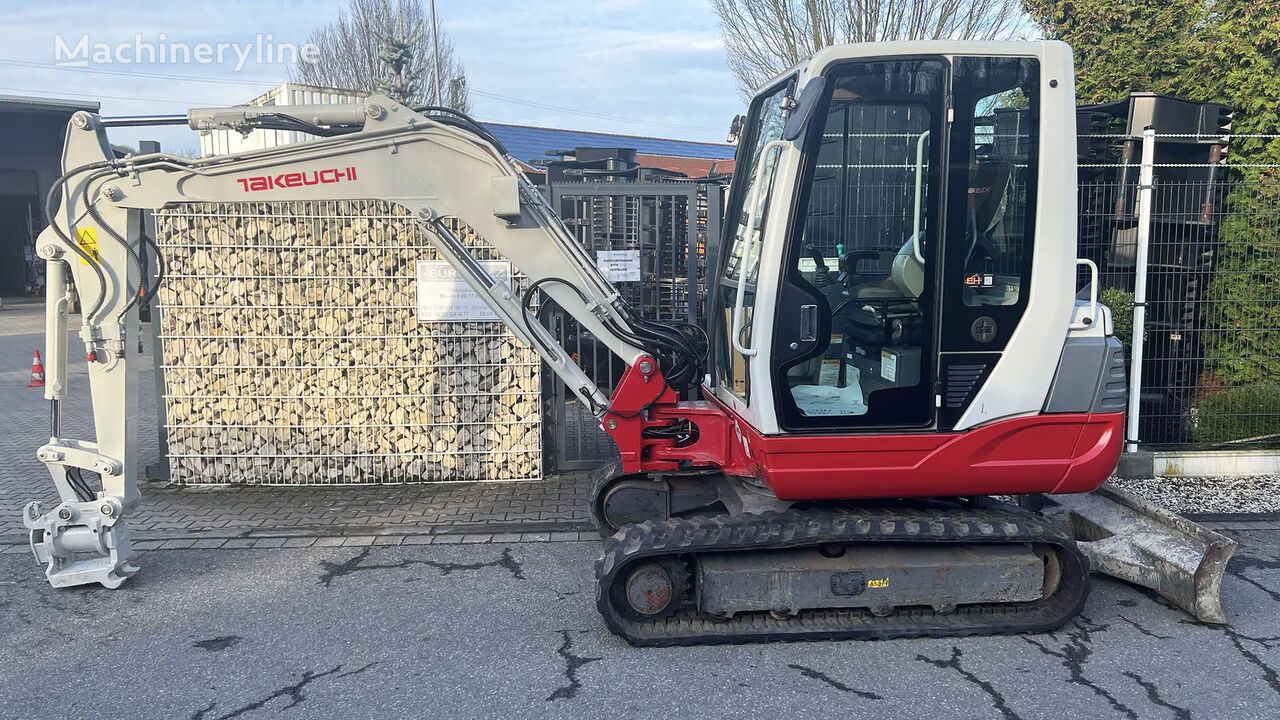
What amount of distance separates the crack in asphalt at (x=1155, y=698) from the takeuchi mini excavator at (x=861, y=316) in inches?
17.3

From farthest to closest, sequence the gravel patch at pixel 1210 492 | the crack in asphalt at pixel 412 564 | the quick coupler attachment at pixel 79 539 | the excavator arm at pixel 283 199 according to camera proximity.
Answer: the gravel patch at pixel 1210 492 < the crack in asphalt at pixel 412 564 < the quick coupler attachment at pixel 79 539 < the excavator arm at pixel 283 199

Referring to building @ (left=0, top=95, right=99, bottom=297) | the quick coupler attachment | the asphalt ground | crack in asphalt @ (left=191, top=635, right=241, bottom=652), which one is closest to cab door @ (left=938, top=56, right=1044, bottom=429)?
the asphalt ground

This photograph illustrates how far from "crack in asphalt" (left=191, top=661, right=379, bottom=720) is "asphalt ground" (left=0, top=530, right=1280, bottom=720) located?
13 mm

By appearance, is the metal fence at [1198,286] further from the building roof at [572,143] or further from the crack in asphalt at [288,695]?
the building roof at [572,143]

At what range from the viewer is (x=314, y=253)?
7195 millimetres

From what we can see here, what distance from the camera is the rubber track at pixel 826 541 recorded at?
443 cm

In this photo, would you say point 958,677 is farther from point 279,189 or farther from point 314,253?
point 314,253

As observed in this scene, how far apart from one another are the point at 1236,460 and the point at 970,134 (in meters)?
4.86

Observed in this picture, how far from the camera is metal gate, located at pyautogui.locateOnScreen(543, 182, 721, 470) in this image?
7539 mm

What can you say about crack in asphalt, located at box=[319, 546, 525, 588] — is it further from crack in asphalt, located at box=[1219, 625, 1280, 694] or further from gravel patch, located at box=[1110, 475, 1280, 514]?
gravel patch, located at box=[1110, 475, 1280, 514]

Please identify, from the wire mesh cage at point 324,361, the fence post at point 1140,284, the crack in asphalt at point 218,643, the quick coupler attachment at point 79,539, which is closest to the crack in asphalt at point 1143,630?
the fence post at point 1140,284

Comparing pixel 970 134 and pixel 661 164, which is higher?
pixel 661 164

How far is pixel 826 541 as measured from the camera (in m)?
4.46

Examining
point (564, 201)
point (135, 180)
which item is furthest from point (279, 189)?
point (564, 201)
